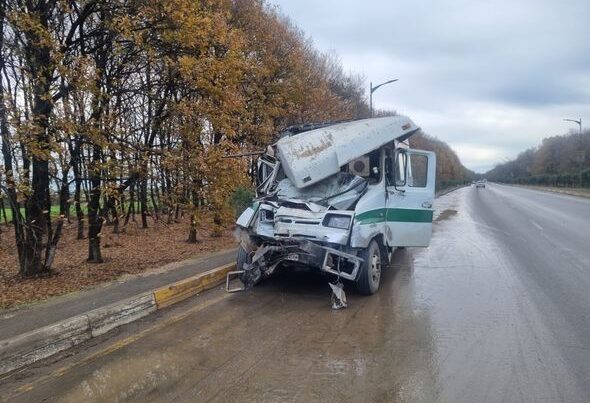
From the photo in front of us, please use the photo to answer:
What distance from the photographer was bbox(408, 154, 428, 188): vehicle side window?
941 cm

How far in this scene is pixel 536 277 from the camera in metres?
8.77

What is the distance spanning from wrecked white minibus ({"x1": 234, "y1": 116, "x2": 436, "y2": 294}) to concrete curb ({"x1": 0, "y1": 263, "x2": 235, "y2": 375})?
3.67ft

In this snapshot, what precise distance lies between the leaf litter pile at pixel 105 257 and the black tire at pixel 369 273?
450 centimetres

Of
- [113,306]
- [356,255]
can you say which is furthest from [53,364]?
[356,255]

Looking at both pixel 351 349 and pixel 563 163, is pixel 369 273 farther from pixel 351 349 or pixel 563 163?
pixel 563 163

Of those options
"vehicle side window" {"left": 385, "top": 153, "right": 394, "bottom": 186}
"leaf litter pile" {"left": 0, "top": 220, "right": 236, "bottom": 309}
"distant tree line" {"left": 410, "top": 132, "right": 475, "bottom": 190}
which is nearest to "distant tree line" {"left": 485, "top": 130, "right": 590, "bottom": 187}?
"distant tree line" {"left": 410, "top": 132, "right": 475, "bottom": 190}

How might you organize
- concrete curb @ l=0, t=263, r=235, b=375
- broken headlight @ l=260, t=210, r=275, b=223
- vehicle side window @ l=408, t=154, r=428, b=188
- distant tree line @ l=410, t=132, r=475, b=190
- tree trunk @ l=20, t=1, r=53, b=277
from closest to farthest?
concrete curb @ l=0, t=263, r=235, b=375 < tree trunk @ l=20, t=1, r=53, b=277 < broken headlight @ l=260, t=210, r=275, b=223 < vehicle side window @ l=408, t=154, r=428, b=188 < distant tree line @ l=410, t=132, r=475, b=190

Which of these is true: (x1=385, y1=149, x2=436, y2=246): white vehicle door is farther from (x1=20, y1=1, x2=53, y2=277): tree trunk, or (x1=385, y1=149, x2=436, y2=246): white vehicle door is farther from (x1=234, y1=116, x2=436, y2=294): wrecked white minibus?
(x1=20, y1=1, x2=53, y2=277): tree trunk

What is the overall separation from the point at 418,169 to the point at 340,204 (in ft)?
8.21

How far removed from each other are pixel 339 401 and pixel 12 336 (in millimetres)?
3772

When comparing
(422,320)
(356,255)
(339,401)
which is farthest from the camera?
(356,255)

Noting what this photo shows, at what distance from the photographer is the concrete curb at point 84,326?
510cm

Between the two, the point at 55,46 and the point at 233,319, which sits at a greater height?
the point at 55,46

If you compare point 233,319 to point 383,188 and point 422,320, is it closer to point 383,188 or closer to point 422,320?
point 422,320
